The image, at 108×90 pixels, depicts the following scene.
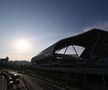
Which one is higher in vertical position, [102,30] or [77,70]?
[102,30]

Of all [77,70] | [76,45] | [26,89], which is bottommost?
[26,89]

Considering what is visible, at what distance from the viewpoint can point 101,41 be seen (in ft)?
208

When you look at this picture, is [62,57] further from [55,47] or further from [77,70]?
[77,70]

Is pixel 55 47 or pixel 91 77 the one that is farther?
pixel 55 47

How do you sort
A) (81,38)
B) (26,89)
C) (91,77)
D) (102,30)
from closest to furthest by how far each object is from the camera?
(26,89), (91,77), (102,30), (81,38)

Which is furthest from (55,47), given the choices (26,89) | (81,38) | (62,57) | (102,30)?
(26,89)

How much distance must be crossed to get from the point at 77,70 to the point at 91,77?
379 centimetres

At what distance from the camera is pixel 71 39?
69.4 metres

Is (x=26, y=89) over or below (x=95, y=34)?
below

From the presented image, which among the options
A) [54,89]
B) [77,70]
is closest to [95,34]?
[77,70]

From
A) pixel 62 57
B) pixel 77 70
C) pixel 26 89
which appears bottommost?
pixel 26 89

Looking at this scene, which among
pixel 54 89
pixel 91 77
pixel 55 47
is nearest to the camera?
pixel 54 89

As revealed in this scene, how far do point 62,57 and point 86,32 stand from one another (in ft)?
66.0

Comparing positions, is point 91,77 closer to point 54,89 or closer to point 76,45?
point 54,89
